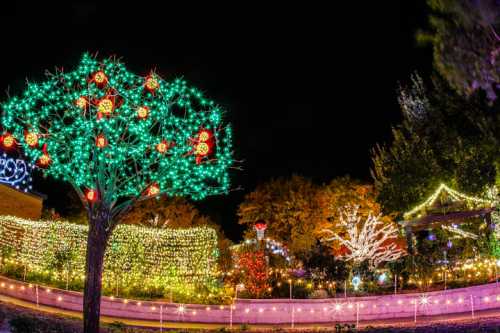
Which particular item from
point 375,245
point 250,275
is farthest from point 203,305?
point 375,245

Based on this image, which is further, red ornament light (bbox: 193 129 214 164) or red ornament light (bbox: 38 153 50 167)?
red ornament light (bbox: 193 129 214 164)

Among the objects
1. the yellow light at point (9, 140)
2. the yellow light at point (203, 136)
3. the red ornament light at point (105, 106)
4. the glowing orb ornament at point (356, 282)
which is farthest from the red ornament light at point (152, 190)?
the glowing orb ornament at point (356, 282)

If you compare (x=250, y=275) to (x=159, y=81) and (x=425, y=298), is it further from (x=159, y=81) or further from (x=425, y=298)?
(x=159, y=81)

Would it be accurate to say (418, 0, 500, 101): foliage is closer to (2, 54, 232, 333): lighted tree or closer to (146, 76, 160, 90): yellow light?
(2, 54, 232, 333): lighted tree

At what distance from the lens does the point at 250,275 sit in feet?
61.4

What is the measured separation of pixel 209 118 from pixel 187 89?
2.91ft

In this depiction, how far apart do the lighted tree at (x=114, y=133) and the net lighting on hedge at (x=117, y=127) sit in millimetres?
23

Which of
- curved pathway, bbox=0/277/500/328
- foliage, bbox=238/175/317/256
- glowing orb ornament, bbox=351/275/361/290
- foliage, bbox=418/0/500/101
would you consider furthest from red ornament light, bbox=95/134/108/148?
foliage, bbox=238/175/317/256

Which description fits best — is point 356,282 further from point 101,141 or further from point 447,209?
point 101,141

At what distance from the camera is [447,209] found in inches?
974

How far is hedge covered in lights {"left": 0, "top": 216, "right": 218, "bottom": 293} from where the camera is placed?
18.3m

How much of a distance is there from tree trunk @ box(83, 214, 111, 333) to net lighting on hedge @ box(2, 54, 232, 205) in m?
0.81

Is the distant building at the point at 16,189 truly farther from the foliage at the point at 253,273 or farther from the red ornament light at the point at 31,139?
the red ornament light at the point at 31,139

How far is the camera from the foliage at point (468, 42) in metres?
8.51
